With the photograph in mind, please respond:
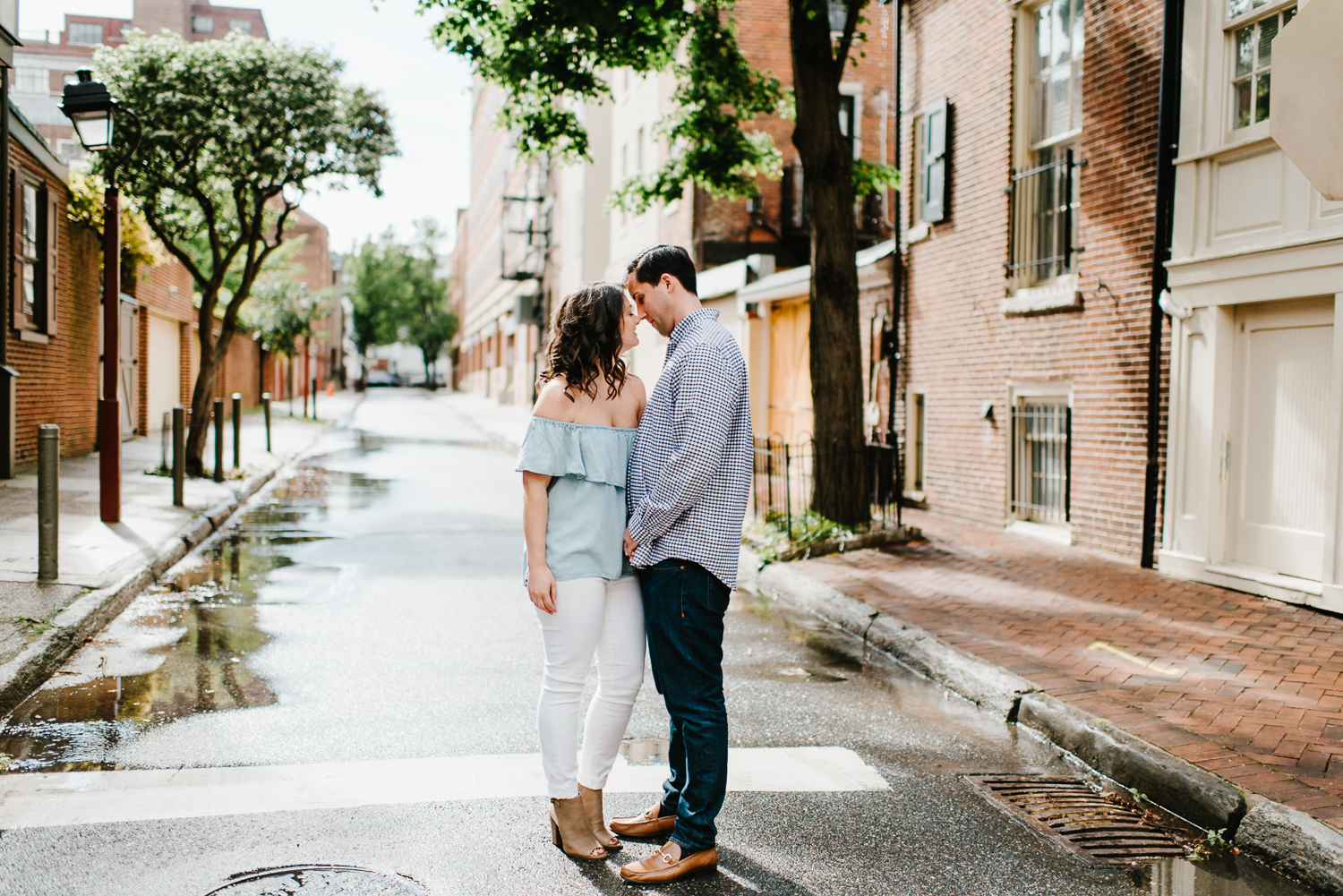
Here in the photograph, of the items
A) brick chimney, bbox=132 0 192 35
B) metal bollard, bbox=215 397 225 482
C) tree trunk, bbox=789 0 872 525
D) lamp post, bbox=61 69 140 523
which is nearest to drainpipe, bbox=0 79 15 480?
metal bollard, bbox=215 397 225 482

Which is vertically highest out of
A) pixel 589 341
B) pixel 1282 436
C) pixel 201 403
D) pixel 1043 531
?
pixel 589 341

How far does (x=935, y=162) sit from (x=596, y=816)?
10.5 m

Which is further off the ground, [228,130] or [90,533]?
[228,130]

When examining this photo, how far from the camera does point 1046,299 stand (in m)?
10.3

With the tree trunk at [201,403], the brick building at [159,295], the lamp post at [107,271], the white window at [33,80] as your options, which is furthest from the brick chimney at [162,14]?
the lamp post at [107,271]

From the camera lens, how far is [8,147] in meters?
12.7

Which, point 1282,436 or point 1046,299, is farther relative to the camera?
point 1046,299

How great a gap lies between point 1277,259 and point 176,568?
28.1ft

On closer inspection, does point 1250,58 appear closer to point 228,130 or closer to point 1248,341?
point 1248,341

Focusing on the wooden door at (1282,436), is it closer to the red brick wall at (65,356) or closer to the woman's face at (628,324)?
the woman's face at (628,324)

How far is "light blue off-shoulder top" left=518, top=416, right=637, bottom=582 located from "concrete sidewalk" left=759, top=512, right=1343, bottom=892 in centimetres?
240

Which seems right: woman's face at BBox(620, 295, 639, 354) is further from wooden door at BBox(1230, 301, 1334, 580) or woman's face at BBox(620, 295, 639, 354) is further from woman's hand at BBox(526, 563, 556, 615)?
wooden door at BBox(1230, 301, 1334, 580)

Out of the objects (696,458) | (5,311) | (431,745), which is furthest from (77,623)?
(5,311)

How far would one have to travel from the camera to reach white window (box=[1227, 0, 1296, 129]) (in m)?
7.93
